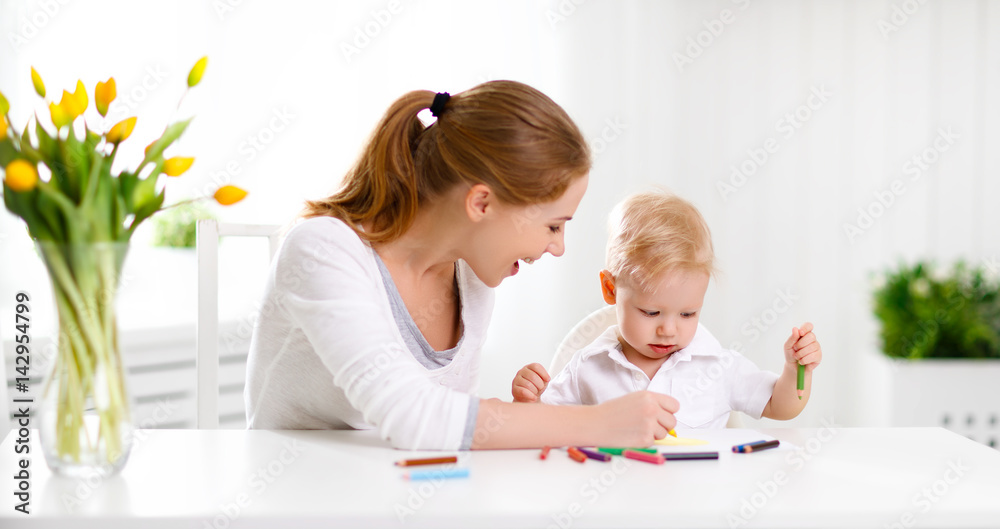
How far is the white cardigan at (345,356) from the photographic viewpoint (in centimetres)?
95

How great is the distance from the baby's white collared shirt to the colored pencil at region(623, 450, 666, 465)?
0.37m

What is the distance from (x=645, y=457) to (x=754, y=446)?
6.4 inches

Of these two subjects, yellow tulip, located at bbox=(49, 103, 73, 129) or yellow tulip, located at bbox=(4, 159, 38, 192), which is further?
yellow tulip, located at bbox=(49, 103, 73, 129)

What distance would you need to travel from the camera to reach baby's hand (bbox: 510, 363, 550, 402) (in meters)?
1.25

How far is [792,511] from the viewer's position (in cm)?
77

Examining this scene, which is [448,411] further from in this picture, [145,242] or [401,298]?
[145,242]

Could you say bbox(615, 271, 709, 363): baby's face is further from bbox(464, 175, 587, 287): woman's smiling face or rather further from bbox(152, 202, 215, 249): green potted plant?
bbox(152, 202, 215, 249): green potted plant

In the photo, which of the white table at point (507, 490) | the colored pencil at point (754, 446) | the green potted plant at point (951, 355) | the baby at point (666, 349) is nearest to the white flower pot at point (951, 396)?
the green potted plant at point (951, 355)

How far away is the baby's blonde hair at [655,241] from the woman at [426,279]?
0.15 metres

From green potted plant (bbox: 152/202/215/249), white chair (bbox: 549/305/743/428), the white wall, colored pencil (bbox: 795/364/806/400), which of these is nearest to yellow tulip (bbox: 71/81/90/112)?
white chair (bbox: 549/305/743/428)

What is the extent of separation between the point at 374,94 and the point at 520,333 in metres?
1.06

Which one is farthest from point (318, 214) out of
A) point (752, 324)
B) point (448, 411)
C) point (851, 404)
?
point (851, 404)

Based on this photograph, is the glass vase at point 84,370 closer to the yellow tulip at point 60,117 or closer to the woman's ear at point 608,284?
the yellow tulip at point 60,117

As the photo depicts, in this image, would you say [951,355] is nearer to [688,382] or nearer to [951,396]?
[951,396]
